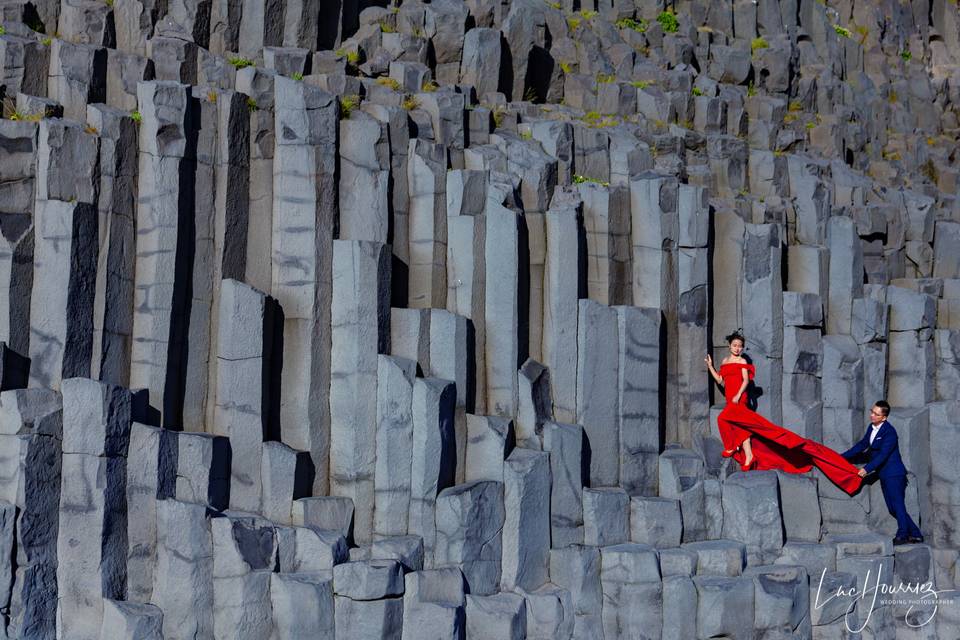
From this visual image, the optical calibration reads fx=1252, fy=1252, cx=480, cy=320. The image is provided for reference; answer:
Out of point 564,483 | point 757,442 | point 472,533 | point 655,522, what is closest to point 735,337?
point 757,442

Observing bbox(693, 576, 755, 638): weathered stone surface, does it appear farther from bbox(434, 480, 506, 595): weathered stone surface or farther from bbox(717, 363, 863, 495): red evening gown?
bbox(434, 480, 506, 595): weathered stone surface

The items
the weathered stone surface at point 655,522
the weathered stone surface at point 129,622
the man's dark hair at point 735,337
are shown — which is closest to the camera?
the weathered stone surface at point 129,622

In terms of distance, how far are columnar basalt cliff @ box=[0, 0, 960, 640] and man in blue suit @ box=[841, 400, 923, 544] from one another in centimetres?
25

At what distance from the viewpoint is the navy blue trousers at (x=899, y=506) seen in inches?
561

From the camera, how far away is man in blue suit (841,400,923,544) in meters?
14.2

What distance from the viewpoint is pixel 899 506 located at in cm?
1425

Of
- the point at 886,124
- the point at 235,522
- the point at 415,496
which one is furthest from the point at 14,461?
the point at 886,124

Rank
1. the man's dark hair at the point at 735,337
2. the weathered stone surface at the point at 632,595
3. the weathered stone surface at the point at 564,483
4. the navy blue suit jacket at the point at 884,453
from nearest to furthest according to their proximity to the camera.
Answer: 1. the weathered stone surface at the point at 632,595
2. the weathered stone surface at the point at 564,483
3. the navy blue suit jacket at the point at 884,453
4. the man's dark hair at the point at 735,337

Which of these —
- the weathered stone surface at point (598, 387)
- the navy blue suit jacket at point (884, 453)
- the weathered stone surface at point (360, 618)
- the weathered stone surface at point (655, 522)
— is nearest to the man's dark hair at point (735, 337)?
the weathered stone surface at point (598, 387)

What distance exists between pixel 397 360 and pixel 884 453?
18.6 ft

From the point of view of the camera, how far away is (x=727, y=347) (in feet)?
49.5

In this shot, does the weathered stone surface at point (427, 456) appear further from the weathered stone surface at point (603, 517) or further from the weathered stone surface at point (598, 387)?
the weathered stone surface at point (598, 387)

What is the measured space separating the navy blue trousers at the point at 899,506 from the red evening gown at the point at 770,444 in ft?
1.16

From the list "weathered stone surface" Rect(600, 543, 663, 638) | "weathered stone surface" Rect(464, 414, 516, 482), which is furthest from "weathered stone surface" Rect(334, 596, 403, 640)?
"weathered stone surface" Rect(600, 543, 663, 638)
